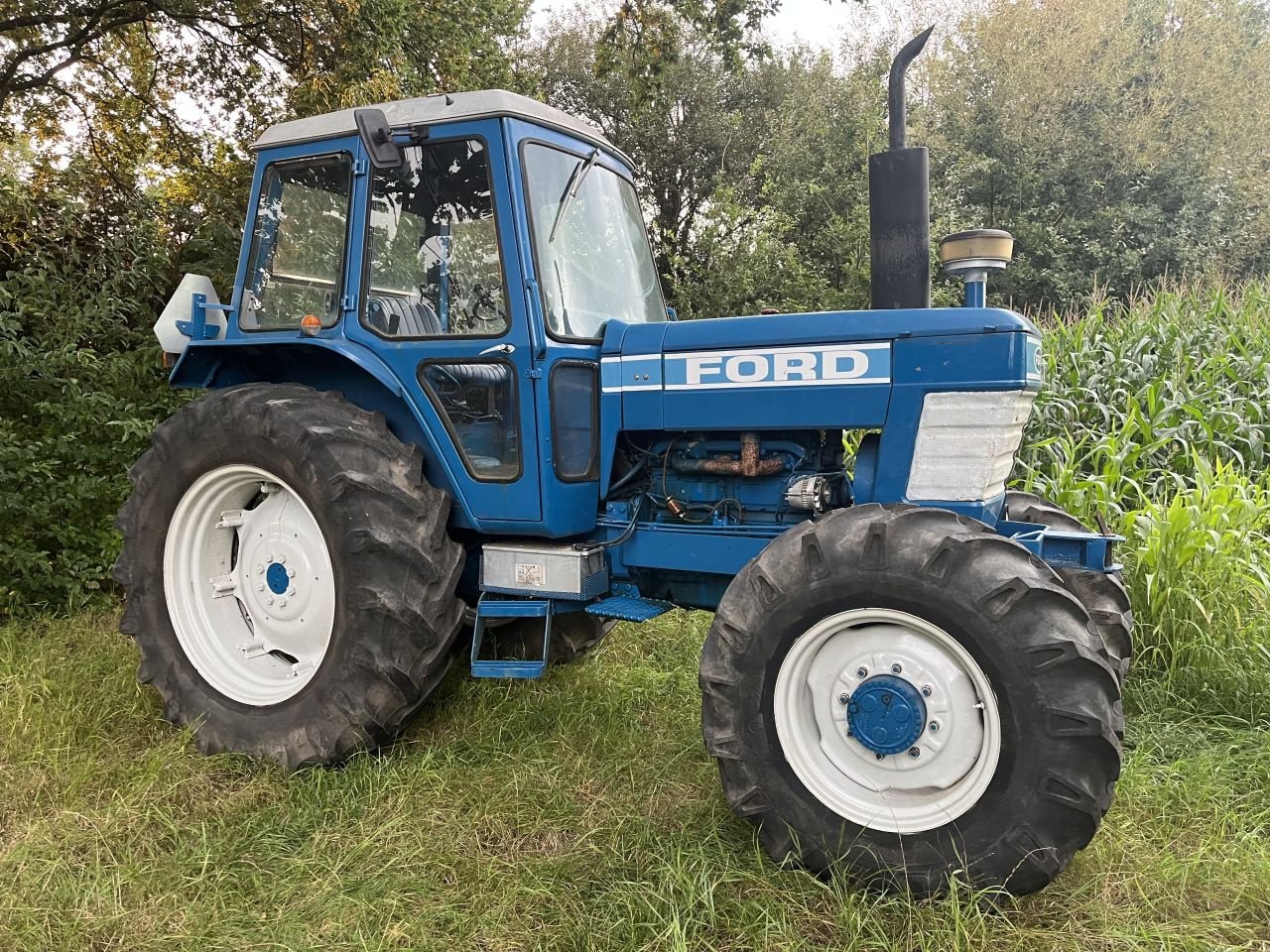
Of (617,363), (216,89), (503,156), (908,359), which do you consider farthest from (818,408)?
(216,89)

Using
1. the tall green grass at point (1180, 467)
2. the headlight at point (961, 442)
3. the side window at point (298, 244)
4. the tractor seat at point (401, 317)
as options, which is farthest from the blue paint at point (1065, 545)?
the side window at point (298, 244)

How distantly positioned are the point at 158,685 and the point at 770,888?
7.68 ft

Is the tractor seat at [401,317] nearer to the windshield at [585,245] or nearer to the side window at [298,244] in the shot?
the side window at [298,244]

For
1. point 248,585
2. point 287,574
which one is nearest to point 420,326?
point 287,574

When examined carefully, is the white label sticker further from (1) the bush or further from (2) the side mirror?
(1) the bush

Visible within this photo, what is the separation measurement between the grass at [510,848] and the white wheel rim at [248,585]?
309 millimetres

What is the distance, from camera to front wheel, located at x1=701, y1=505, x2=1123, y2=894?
1.93 metres

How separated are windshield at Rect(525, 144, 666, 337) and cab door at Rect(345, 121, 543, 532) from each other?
0.12 m

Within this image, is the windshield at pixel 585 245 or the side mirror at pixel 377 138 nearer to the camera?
the side mirror at pixel 377 138

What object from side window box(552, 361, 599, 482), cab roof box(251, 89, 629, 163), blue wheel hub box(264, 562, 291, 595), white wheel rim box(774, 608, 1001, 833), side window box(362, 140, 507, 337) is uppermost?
cab roof box(251, 89, 629, 163)

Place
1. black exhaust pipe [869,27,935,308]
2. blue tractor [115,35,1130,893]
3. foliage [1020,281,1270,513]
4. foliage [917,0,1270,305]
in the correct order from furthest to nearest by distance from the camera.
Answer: foliage [917,0,1270,305] → foliage [1020,281,1270,513] → black exhaust pipe [869,27,935,308] → blue tractor [115,35,1130,893]

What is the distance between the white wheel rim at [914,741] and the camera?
2.07 meters

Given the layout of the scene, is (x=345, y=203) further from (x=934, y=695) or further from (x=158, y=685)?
(x=934, y=695)

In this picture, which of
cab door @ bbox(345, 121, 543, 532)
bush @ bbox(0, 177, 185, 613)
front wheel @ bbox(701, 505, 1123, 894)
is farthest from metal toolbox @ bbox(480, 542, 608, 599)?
bush @ bbox(0, 177, 185, 613)
